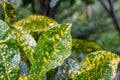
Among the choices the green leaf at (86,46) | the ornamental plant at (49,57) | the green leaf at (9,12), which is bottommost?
the green leaf at (86,46)

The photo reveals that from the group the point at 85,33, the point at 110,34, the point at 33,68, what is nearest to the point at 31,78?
the point at 33,68

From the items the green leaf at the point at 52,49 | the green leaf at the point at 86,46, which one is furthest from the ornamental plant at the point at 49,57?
the green leaf at the point at 86,46

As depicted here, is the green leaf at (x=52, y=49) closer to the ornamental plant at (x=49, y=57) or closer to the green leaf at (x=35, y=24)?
the ornamental plant at (x=49, y=57)

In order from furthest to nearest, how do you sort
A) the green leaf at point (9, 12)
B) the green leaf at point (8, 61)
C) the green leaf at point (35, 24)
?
the green leaf at point (35, 24), the green leaf at point (9, 12), the green leaf at point (8, 61)

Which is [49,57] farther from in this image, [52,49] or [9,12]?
[9,12]

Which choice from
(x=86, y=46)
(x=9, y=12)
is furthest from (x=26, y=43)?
(x=86, y=46)

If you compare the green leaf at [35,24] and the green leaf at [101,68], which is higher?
the green leaf at [35,24]

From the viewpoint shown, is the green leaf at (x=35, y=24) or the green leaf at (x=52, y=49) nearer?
the green leaf at (x=52, y=49)
